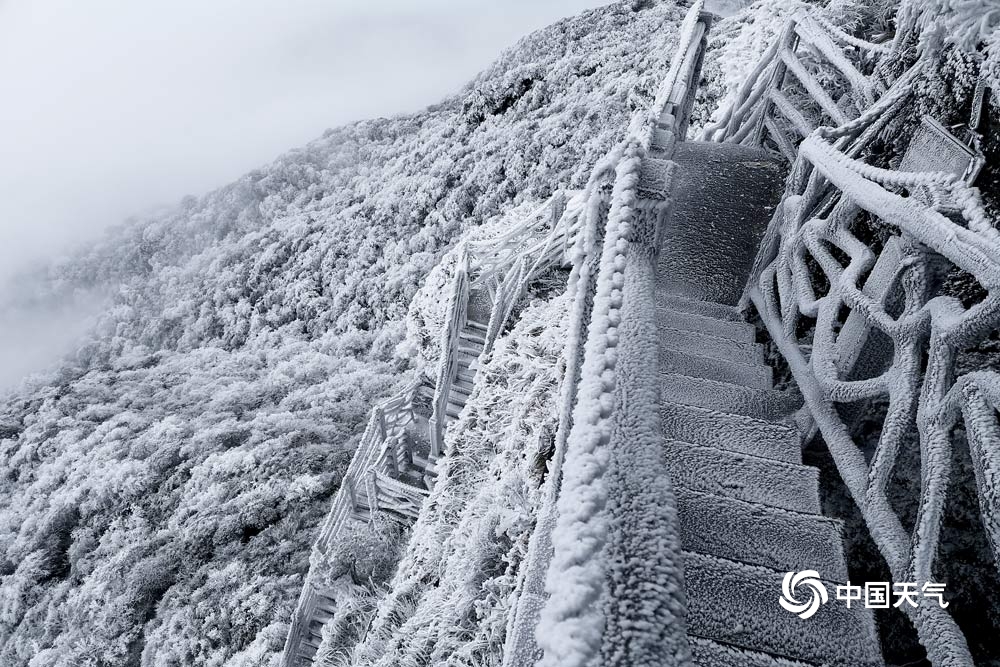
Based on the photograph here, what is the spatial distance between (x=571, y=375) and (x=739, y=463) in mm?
1069

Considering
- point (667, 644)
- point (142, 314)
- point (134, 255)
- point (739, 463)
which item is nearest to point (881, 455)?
point (739, 463)

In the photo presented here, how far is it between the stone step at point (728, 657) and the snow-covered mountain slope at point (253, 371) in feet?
5.34

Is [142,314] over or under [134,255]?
under

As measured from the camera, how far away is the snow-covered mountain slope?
347 inches

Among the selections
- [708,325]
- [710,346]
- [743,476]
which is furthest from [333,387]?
[743,476]

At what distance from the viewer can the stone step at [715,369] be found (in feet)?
10.2

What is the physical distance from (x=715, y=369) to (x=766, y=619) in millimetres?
1506

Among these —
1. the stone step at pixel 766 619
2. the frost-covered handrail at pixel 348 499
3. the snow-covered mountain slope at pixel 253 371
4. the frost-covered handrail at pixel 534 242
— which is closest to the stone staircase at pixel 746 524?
the stone step at pixel 766 619

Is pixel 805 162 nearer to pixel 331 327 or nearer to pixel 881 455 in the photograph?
pixel 881 455

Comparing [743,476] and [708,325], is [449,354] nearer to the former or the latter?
[708,325]

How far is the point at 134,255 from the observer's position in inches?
1005

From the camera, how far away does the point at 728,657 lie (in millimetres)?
1784

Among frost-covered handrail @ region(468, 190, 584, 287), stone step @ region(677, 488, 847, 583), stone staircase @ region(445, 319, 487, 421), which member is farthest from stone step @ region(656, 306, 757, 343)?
stone staircase @ region(445, 319, 487, 421)

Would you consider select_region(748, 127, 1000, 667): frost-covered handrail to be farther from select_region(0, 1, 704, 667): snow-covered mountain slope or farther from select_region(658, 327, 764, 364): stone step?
select_region(0, 1, 704, 667): snow-covered mountain slope
